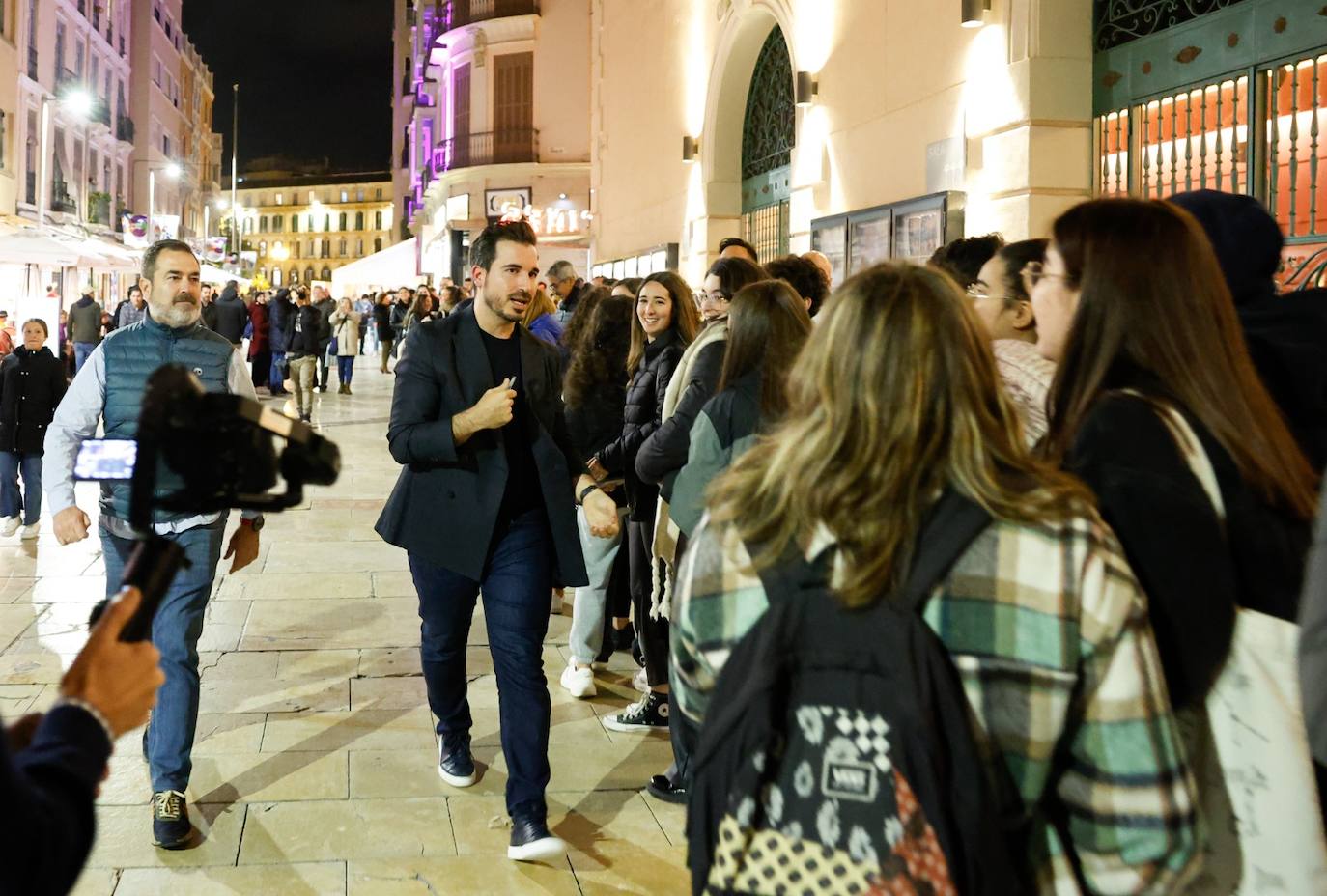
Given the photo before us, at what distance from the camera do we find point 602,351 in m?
6.30

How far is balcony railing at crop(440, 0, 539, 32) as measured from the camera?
33.6 meters

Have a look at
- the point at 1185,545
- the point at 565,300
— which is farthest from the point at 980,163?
the point at 1185,545

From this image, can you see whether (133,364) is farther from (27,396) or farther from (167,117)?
(167,117)

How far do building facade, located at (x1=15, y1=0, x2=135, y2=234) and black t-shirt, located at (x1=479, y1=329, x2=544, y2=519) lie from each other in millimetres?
31673

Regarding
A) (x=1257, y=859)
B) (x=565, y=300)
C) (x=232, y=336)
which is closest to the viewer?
(x=1257, y=859)

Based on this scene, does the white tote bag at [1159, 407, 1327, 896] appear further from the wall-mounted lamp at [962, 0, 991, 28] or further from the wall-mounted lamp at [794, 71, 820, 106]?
the wall-mounted lamp at [794, 71, 820, 106]

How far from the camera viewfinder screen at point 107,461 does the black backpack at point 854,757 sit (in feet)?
3.20

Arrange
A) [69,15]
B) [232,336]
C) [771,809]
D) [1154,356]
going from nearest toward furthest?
[771,809], [1154,356], [232,336], [69,15]

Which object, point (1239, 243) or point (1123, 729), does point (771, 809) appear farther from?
point (1239, 243)

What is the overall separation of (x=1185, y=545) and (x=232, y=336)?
59.6 ft

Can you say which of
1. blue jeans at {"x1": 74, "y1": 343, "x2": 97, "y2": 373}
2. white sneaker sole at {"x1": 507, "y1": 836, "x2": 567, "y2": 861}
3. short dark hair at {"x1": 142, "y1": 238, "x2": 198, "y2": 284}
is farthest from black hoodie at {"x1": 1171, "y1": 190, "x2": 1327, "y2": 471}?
blue jeans at {"x1": 74, "y1": 343, "x2": 97, "y2": 373}

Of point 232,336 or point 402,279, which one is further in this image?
point 402,279

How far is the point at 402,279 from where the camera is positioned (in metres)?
44.7

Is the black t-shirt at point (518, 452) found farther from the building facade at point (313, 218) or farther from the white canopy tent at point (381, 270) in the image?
the building facade at point (313, 218)
